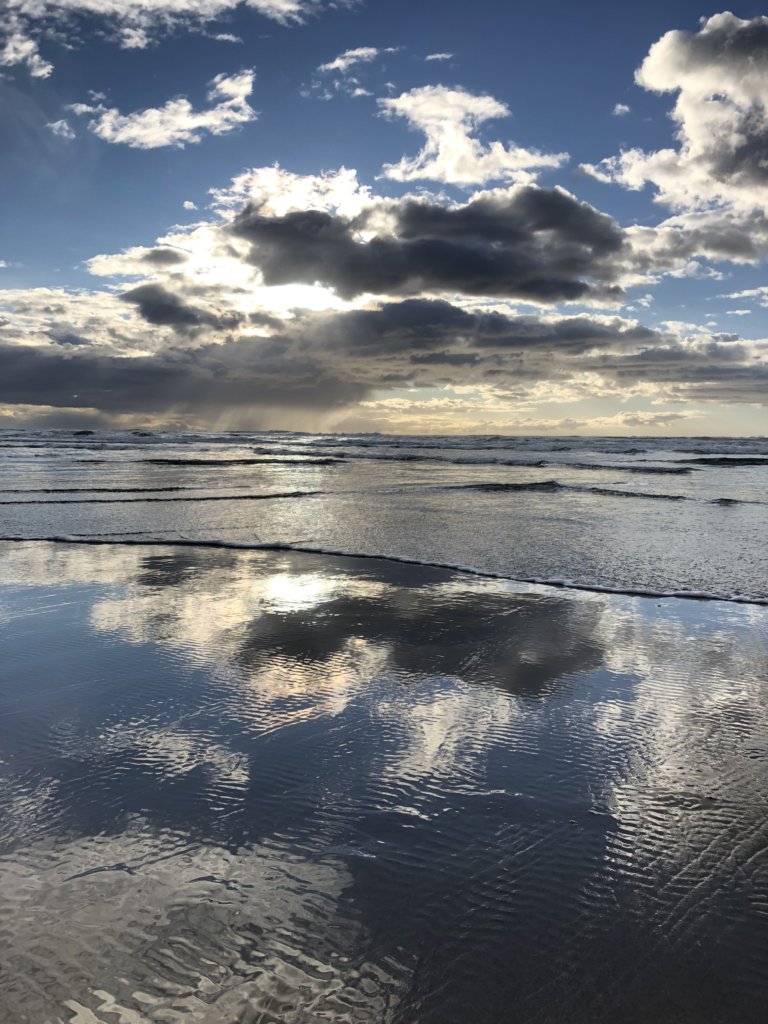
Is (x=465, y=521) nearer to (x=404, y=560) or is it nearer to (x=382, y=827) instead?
(x=404, y=560)

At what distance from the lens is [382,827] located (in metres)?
3.09

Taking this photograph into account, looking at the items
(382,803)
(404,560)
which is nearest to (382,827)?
(382,803)

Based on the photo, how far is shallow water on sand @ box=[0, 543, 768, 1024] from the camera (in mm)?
2221

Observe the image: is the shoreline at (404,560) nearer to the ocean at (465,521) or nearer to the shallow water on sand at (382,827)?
the ocean at (465,521)

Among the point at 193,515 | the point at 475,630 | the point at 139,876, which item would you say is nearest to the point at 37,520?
the point at 193,515

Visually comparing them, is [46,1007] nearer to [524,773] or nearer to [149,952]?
[149,952]

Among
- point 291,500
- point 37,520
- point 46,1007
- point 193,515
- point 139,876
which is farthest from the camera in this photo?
point 291,500

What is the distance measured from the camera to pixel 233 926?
96.7 inches

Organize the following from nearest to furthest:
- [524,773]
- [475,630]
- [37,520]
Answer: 1. [524,773]
2. [475,630]
3. [37,520]

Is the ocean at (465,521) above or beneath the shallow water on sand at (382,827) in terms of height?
above

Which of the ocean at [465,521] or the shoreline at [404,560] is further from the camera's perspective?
the ocean at [465,521]

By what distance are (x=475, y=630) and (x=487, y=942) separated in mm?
4080

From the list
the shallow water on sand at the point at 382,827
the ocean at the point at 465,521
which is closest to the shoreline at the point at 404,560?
the ocean at the point at 465,521

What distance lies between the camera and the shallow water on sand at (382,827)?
2.22 meters
